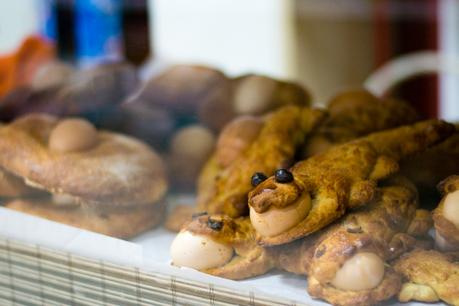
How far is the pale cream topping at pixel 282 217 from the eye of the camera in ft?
2.03

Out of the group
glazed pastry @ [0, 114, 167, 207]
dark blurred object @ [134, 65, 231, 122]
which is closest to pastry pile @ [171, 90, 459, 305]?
glazed pastry @ [0, 114, 167, 207]

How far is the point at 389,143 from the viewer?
0.76 metres

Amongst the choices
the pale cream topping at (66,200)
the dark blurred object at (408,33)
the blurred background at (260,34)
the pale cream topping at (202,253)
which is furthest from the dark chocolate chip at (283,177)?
the dark blurred object at (408,33)

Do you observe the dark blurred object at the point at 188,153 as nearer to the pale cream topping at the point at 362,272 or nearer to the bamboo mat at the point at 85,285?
the bamboo mat at the point at 85,285

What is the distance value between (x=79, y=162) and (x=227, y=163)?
210 mm

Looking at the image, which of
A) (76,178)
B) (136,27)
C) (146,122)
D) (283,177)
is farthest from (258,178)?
(136,27)

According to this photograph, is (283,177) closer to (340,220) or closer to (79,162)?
(340,220)

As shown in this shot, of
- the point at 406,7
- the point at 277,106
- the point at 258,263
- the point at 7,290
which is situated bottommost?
the point at 7,290

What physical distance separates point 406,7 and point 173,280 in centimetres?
89

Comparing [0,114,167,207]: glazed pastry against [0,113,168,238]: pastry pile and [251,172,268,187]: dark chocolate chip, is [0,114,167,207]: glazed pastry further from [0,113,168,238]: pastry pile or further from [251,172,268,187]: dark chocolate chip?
[251,172,268,187]: dark chocolate chip

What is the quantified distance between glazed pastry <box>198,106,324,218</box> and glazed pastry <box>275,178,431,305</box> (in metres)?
0.09

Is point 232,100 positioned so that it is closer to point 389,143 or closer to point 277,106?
point 277,106

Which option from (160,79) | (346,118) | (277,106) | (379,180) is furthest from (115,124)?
(379,180)

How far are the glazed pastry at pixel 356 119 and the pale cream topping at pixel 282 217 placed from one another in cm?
17
